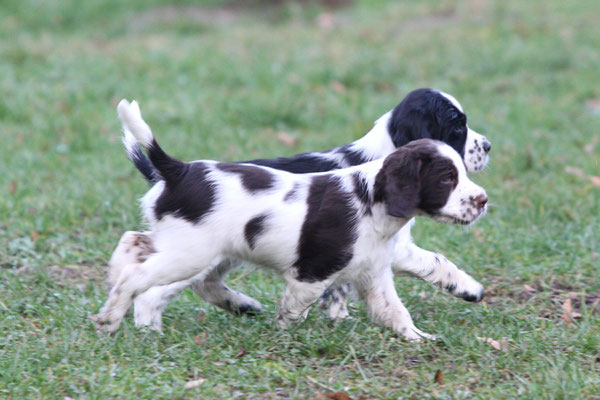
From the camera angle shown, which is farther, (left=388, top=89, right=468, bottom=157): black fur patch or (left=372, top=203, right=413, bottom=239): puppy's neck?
(left=388, top=89, right=468, bottom=157): black fur patch

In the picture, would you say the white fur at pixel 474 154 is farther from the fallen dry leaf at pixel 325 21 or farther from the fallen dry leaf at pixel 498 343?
the fallen dry leaf at pixel 325 21

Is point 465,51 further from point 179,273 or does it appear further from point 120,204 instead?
point 179,273

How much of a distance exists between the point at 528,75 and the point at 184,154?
15.1ft

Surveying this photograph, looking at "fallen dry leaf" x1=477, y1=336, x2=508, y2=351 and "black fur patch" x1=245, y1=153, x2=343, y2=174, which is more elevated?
"black fur patch" x1=245, y1=153, x2=343, y2=174

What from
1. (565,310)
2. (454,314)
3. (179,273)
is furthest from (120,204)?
(565,310)

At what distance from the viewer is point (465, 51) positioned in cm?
1113

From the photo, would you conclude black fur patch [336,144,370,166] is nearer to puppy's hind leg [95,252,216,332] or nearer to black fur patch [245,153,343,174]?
black fur patch [245,153,343,174]

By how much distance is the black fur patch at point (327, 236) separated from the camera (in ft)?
13.5

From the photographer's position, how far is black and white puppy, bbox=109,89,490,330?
4469 mm

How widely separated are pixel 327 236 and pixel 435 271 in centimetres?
83

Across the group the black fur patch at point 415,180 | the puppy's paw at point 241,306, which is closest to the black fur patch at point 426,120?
the black fur patch at point 415,180

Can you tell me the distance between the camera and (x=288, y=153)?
787cm

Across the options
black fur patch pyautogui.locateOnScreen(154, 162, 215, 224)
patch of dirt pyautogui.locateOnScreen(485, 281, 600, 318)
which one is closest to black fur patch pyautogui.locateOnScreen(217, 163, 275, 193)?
black fur patch pyautogui.locateOnScreen(154, 162, 215, 224)

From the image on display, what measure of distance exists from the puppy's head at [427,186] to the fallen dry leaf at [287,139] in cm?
409
